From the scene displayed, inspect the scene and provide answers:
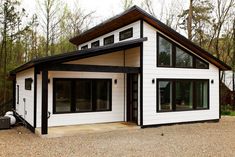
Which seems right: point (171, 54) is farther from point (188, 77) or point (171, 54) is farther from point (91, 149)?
point (91, 149)

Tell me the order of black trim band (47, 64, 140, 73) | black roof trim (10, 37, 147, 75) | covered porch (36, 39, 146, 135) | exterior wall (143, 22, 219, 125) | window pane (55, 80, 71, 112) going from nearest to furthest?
black roof trim (10, 37, 147, 75) → black trim band (47, 64, 140, 73) → covered porch (36, 39, 146, 135) → window pane (55, 80, 71, 112) → exterior wall (143, 22, 219, 125)

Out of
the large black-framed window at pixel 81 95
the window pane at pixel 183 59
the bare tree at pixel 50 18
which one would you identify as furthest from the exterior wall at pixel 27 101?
the bare tree at pixel 50 18

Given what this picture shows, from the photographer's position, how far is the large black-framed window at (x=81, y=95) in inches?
361

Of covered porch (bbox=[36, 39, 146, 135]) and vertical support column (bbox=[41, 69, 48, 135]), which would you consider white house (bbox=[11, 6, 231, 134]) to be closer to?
covered porch (bbox=[36, 39, 146, 135])

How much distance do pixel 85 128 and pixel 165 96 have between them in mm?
3452

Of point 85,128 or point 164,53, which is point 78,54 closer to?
point 85,128

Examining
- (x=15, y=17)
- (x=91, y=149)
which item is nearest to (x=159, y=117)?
(x=91, y=149)

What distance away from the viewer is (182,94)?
10.2m

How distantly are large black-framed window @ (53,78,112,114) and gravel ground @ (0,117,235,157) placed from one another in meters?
1.65

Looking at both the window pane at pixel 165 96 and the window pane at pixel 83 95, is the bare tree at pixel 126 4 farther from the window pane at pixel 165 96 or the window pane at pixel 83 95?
the window pane at pixel 83 95

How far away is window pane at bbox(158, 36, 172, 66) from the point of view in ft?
31.8

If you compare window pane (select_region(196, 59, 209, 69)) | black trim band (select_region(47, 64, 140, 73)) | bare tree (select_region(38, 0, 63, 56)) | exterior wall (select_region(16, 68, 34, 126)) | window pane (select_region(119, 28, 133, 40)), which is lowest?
exterior wall (select_region(16, 68, 34, 126))

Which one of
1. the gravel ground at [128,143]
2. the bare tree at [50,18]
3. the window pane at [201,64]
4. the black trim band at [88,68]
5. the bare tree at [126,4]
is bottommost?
the gravel ground at [128,143]

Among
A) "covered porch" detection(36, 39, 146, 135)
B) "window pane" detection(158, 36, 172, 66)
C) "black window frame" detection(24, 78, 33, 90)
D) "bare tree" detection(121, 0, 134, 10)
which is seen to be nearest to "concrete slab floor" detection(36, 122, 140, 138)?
"covered porch" detection(36, 39, 146, 135)
